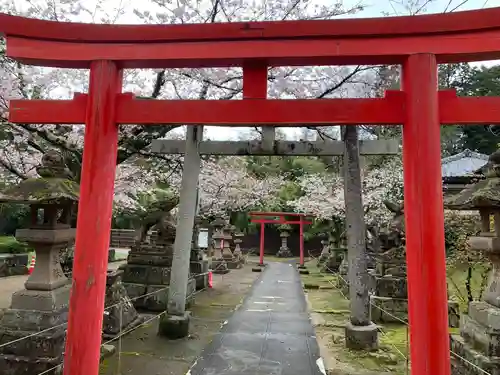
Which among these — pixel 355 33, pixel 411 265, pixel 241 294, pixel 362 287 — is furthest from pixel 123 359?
pixel 241 294

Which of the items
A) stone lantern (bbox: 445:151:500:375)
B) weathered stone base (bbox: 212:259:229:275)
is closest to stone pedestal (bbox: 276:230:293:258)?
weathered stone base (bbox: 212:259:229:275)

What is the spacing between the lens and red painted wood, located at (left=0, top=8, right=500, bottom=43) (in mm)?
3057

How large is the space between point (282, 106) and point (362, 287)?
391 cm

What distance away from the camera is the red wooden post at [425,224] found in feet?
9.27

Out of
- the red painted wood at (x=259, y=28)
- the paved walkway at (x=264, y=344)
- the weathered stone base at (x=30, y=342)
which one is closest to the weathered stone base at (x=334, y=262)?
Result: the paved walkway at (x=264, y=344)

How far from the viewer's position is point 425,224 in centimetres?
289

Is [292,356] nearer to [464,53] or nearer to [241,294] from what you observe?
[464,53]

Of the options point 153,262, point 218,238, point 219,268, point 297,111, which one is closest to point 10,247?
point 218,238

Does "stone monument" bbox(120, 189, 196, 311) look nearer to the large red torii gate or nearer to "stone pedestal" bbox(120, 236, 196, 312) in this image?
"stone pedestal" bbox(120, 236, 196, 312)

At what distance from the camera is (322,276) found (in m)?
16.8

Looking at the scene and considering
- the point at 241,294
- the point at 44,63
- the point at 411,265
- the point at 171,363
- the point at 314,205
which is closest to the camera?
the point at 411,265

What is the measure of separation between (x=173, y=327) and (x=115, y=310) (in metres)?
1.02

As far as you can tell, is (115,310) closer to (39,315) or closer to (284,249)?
(39,315)

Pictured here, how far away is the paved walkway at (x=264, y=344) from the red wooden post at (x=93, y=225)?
2.14 m
